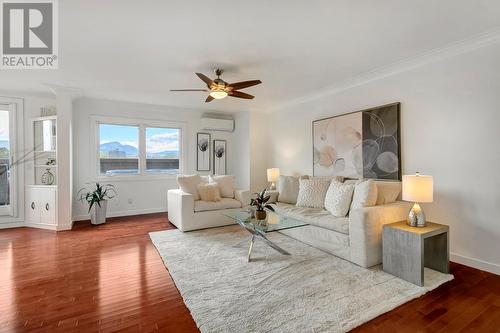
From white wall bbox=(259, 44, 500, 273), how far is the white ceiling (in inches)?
14.9

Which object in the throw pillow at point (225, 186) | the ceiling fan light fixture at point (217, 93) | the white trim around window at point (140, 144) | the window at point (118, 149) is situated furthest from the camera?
the window at point (118, 149)

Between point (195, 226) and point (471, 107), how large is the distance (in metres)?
4.03

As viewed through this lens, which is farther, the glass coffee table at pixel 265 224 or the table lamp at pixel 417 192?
the glass coffee table at pixel 265 224

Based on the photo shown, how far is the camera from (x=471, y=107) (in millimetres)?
2752

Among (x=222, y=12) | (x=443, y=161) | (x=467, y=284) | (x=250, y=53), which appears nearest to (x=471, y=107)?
(x=443, y=161)

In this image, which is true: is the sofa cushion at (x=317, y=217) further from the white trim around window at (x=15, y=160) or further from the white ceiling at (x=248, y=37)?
the white trim around window at (x=15, y=160)

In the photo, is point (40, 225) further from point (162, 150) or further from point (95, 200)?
point (162, 150)

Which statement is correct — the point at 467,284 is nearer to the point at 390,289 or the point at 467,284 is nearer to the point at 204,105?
the point at 390,289

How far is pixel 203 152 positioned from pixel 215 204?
7.45 feet

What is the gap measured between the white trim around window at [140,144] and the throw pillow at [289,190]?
2787 mm

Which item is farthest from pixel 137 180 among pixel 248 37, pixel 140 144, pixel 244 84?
pixel 248 37

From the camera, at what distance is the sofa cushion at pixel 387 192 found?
10.2 feet

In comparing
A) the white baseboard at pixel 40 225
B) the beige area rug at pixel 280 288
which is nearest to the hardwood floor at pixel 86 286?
the beige area rug at pixel 280 288

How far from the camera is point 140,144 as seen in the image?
18.6 feet
